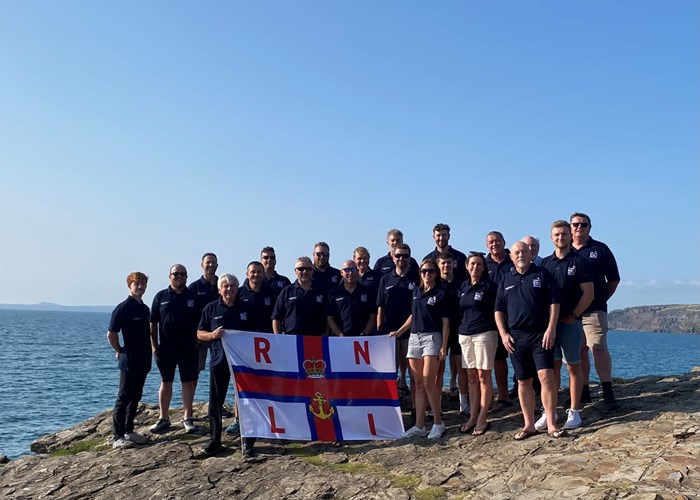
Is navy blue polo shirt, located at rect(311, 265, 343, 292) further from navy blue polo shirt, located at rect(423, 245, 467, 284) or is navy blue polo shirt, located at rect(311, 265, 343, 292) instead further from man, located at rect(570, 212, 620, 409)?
man, located at rect(570, 212, 620, 409)

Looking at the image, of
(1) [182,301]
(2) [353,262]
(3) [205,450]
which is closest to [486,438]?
(2) [353,262]

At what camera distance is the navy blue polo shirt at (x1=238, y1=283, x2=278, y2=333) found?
938 cm

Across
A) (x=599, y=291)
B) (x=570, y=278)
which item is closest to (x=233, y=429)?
(x=570, y=278)

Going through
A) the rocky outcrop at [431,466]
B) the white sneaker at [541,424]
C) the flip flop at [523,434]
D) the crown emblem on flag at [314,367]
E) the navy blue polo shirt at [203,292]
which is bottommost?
the rocky outcrop at [431,466]

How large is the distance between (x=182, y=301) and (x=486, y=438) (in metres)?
5.41

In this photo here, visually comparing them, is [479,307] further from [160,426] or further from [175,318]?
[160,426]

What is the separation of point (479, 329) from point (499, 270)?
143 cm

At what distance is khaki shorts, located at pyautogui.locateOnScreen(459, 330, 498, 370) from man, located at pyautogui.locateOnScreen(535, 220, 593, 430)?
91cm

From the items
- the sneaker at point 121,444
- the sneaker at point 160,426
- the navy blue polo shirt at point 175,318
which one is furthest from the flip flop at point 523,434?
the sneaker at point 121,444

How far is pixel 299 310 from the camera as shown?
9.30 metres

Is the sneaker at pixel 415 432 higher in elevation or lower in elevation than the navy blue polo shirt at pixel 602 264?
lower

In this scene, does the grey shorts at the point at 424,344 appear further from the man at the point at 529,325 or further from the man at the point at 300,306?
the man at the point at 300,306

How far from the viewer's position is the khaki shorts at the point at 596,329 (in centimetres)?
851

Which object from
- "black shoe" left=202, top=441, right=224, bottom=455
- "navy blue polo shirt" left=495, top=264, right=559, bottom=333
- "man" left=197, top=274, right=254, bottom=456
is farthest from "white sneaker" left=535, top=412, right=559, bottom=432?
"black shoe" left=202, top=441, right=224, bottom=455
